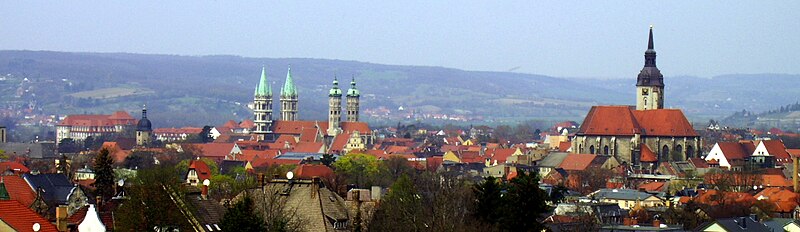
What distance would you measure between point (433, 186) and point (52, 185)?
1598 centimetres

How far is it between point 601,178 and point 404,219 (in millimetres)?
79003

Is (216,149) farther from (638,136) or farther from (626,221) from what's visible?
(626,221)

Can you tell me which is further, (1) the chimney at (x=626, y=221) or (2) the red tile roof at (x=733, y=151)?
(2) the red tile roof at (x=733, y=151)

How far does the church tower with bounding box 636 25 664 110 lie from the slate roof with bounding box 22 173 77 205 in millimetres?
94945

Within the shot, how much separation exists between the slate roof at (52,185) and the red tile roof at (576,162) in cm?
7218

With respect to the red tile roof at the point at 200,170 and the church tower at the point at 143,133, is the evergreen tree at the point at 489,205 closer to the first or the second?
the red tile roof at the point at 200,170

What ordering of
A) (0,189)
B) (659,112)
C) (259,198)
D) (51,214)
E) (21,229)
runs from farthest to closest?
1. (659,112)
2. (51,214)
3. (259,198)
4. (0,189)
5. (21,229)

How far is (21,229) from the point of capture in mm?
25188

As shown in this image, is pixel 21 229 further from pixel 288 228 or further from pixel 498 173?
pixel 498 173

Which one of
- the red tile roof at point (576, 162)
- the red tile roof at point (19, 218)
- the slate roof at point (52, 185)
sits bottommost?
the red tile roof at point (576, 162)

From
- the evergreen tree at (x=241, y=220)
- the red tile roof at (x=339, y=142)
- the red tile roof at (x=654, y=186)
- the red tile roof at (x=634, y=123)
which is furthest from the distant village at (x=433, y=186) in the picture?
the red tile roof at (x=654, y=186)

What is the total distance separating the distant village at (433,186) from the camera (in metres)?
33.8

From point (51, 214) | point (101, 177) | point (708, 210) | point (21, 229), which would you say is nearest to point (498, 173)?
point (708, 210)

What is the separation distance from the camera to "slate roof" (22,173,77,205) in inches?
2119
